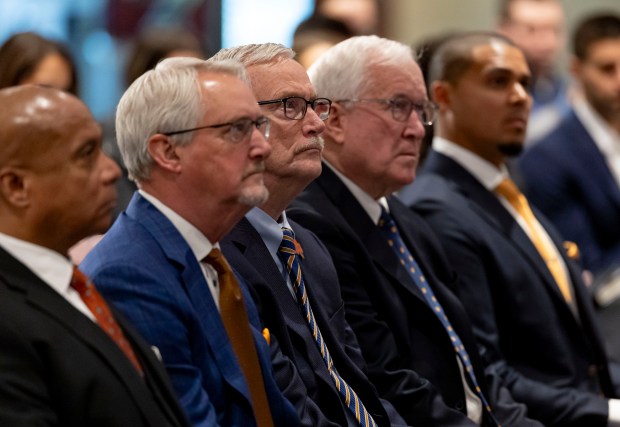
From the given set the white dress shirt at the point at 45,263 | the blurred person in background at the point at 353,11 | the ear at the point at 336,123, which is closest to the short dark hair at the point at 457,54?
the ear at the point at 336,123

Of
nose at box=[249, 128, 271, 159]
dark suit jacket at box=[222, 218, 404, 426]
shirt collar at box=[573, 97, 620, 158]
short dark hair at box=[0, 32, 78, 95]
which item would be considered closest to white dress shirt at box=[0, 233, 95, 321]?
nose at box=[249, 128, 271, 159]

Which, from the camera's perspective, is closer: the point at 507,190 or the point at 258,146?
the point at 258,146

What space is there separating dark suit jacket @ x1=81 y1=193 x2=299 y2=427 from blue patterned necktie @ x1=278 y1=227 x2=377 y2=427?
37 cm

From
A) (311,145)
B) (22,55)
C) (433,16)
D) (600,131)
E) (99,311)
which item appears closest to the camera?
(99,311)

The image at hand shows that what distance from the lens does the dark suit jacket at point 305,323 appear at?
9.18 ft

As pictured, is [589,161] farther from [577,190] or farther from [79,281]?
[79,281]

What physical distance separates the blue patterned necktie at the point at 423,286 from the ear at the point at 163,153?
107 centimetres

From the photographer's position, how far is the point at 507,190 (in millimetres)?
4191

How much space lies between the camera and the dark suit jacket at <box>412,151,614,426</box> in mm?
3740

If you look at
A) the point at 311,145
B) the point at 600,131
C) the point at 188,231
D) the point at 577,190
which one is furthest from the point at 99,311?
the point at 600,131

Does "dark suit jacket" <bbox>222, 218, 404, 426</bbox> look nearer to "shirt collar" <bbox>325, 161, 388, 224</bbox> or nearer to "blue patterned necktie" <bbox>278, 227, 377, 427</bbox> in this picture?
"blue patterned necktie" <bbox>278, 227, 377, 427</bbox>

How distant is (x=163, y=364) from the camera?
7.75 ft

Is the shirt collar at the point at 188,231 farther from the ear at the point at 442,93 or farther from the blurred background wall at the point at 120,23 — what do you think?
the blurred background wall at the point at 120,23

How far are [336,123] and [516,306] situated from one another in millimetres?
802
